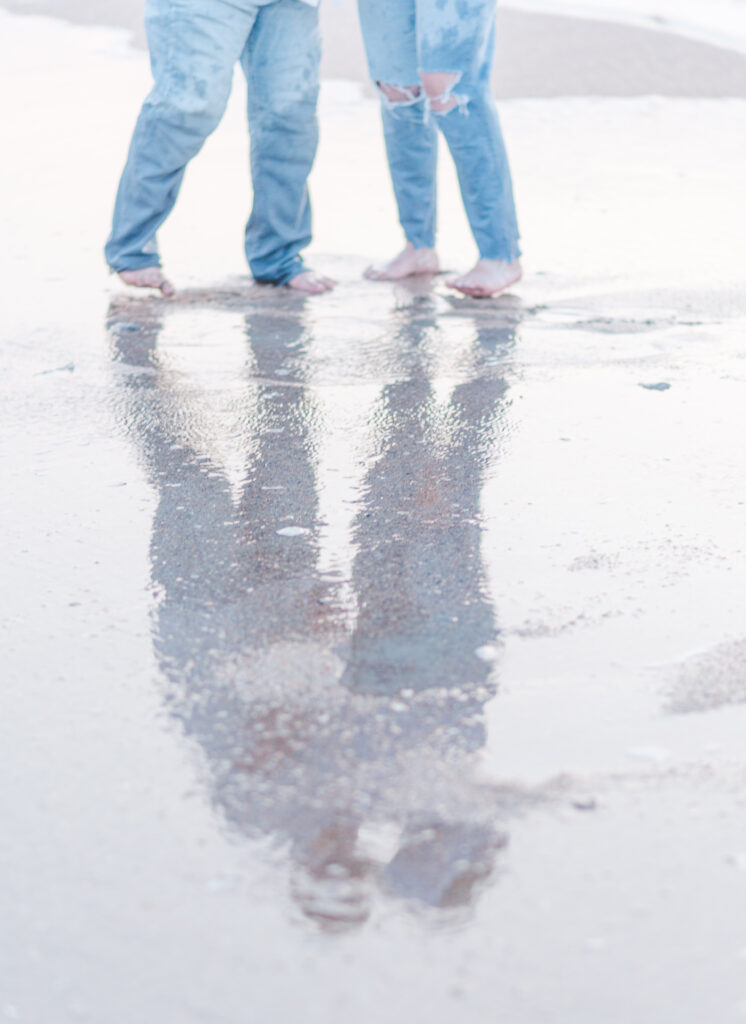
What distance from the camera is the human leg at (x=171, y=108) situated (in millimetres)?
3053

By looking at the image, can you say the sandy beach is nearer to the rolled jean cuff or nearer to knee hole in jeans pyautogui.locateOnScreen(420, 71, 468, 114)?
the rolled jean cuff

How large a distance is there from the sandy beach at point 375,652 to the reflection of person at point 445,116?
183 millimetres

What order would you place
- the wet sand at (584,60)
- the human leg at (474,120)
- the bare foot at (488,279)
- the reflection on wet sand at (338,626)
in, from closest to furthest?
the reflection on wet sand at (338,626)
the human leg at (474,120)
the bare foot at (488,279)
the wet sand at (584,60)

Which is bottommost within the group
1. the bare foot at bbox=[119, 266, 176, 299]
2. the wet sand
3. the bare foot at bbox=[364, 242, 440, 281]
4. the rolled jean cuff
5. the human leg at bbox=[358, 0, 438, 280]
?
the wet sand

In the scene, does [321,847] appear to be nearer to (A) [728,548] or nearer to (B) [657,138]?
(A) [728,548]

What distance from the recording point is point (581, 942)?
3.38ft

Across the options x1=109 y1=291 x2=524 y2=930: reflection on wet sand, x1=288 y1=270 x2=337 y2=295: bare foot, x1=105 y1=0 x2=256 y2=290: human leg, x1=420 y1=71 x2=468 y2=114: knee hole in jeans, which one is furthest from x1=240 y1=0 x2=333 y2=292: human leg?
x1=109 y1=291 x2=524 y2=930: reflection on wet sand

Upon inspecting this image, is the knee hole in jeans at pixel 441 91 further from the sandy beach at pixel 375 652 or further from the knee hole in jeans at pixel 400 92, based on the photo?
the sandy beach at pixel 375 652

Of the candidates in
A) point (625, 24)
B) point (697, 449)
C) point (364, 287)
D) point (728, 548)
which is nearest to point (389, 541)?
point (728, 548)

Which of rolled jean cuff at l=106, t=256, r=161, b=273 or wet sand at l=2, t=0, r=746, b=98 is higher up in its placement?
rolled jean cuff at l=106, t=256, r=161, b=273

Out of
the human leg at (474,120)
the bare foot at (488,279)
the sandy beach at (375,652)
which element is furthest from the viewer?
the bare foot at (488,279)

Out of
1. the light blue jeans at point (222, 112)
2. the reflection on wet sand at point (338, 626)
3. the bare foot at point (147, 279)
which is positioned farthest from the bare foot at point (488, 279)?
the bare foot at point (147, 279)

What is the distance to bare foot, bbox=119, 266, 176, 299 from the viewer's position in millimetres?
3168

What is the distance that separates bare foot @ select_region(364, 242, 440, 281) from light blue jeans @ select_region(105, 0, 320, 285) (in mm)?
211
